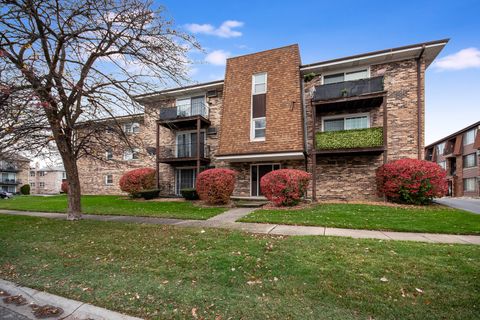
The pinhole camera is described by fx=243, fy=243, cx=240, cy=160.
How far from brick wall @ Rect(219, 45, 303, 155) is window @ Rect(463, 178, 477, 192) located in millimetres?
29557

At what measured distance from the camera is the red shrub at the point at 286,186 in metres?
10.9

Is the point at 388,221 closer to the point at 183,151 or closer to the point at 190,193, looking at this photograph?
the point at 190,193

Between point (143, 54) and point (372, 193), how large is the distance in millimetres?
12799

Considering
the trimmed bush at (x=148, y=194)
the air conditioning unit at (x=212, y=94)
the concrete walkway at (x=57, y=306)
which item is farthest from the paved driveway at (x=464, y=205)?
the trimmed bush at (x=148, y=194)

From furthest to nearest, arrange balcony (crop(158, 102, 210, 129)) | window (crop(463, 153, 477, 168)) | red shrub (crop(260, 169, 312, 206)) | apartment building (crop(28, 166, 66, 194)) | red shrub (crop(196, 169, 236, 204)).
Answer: apartment building (crop(28, 166, 66, 194)) → window (crop(463, 153, 477, 168)) → balcony (crop(158, 102, 210, 129)) → red shrub (crop(196, 169, 236, 204)) → red shrub (crop(260, 169, 312, 206))

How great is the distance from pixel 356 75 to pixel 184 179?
13.4 m

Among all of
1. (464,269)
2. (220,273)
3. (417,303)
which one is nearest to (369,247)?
(464,269)

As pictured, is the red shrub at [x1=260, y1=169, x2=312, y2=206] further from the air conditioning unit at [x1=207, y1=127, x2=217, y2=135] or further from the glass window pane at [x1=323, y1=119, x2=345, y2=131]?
the air conditioning unit at [x1=207, y1=127, x2=217, y2=135]

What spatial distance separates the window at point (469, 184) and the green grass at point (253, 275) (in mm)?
33448

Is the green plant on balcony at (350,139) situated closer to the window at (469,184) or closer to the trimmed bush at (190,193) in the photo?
the trimmed bush at (190,193)

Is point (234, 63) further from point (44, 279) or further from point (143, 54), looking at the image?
point (44, 279)

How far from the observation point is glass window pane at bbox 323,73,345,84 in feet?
47.2

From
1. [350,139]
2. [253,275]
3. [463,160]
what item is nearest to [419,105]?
[350,139]

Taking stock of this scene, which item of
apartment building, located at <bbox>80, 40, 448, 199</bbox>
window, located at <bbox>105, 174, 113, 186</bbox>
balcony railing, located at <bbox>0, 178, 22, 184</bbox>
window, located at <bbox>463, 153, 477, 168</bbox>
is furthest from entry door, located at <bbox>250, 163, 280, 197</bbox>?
balcony railing, located at <bbox>0, 178, 22, 184</bbox>
